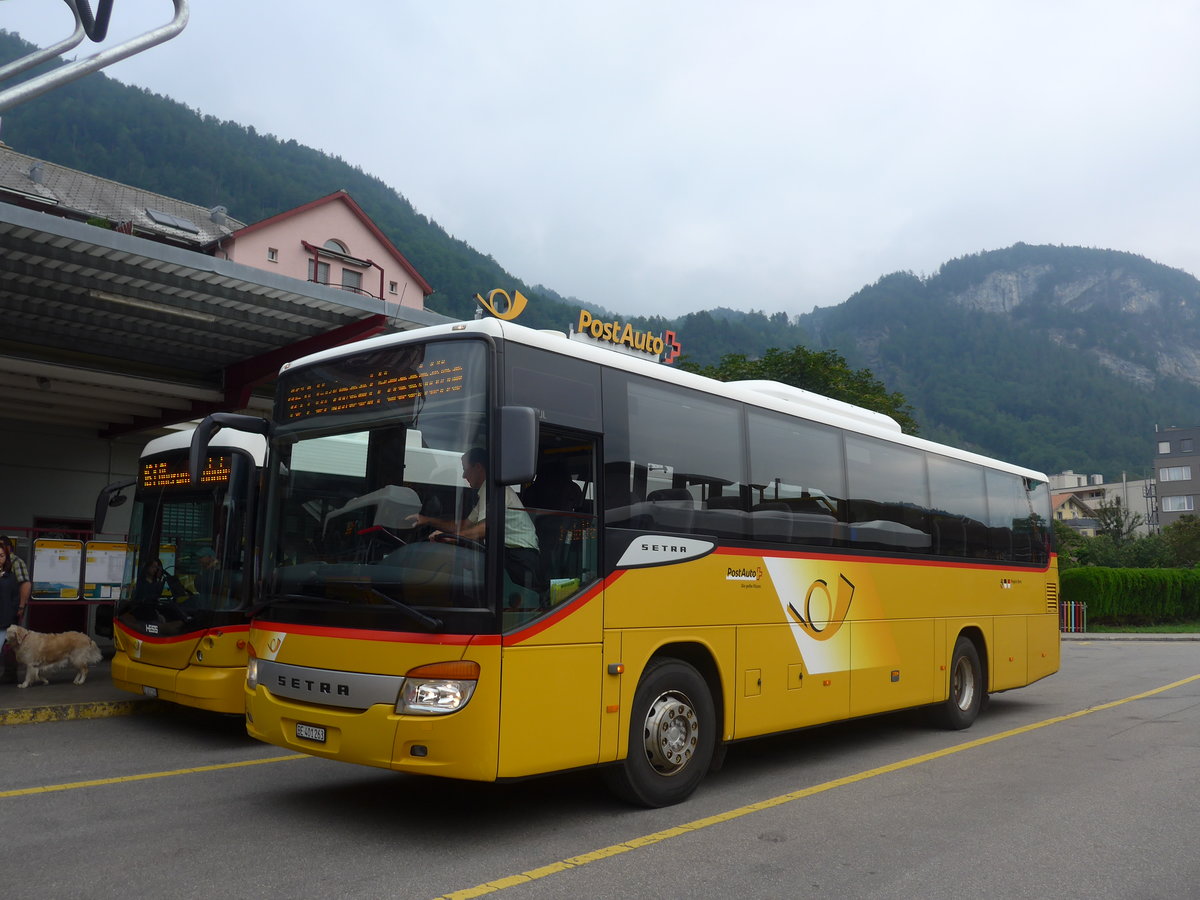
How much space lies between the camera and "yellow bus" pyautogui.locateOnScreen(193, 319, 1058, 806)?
18.3 ft

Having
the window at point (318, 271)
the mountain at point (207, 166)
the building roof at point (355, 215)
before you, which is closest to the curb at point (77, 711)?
the building roof at point (355, 215)

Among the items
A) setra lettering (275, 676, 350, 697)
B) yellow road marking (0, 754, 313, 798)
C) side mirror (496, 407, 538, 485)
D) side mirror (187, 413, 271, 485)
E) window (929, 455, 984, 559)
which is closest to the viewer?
side mirror (496, 407, 538, 485)

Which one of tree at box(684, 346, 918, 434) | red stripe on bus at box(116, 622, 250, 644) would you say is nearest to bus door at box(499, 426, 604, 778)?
red stripe on bus at box(116, 622, 250, 644)

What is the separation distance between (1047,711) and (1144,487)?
120561 millimetres

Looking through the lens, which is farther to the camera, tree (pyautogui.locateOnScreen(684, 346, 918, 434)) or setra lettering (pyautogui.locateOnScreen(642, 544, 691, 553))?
tree (pyautogui.locateOnScreen(684, 346, 918, 434))

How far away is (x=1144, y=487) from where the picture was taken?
385 ft

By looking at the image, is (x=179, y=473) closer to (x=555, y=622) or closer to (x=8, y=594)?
(x=8, y=594)

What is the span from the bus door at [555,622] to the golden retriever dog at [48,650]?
339 inches

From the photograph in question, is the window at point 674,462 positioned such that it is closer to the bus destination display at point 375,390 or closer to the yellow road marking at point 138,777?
the bus destination display at point 375,390

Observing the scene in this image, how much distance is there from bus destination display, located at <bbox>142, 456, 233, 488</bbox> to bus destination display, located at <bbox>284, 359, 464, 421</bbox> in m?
3.01

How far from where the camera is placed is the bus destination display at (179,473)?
9.46m

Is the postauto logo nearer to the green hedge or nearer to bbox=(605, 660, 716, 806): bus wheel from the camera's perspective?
bbox=(605, 660, 716, 806): bus wheel

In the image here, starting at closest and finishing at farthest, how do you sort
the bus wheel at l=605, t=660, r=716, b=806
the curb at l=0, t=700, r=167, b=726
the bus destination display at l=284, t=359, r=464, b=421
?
1. the bus destination display at l=284, t=359, r=464, b=421
2. the bus wheel at l=605, t=660, r=716, b=806
3. the curb at l=0, t=700, r=167, b=726

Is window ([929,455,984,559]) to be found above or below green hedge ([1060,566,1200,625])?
above
